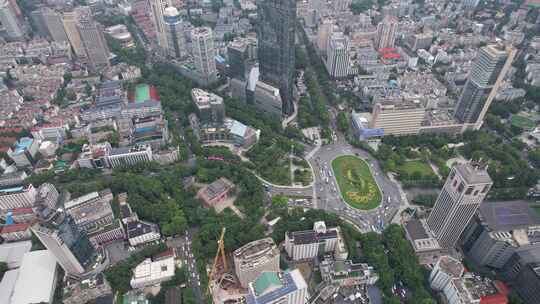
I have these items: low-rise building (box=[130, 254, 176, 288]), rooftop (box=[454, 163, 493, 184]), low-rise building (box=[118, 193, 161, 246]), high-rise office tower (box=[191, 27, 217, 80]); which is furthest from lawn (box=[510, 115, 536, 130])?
low-rise building (box=[118, 193, 161, 246])

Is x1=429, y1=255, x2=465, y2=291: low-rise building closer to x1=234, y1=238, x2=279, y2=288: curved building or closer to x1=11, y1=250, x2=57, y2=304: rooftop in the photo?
x1=234, y1=238, x2=279, y2=288: curved building

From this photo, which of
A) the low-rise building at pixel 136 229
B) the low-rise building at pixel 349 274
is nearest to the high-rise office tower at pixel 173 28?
the low-rise building at pixel 136 229

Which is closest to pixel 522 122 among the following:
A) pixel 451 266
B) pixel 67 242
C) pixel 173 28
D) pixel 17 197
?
pixel 451 266

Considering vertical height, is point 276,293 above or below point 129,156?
above

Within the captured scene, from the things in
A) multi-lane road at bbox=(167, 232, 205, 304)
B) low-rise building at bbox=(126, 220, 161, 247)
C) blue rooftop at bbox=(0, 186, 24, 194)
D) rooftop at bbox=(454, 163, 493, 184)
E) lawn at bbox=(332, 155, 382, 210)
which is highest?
rooftop at bbox=(454, 163, 493, 184)

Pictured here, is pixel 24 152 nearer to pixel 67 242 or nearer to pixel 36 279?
pixel 36 279

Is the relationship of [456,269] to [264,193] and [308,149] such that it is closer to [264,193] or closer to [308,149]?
[264,193]

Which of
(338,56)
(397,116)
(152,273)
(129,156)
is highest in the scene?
(338,56)
